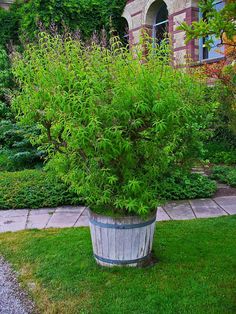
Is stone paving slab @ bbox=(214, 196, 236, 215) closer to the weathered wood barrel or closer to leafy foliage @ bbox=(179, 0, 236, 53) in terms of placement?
the weathered wood barrel

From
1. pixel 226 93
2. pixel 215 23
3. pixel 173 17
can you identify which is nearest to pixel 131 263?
pixel 215 23

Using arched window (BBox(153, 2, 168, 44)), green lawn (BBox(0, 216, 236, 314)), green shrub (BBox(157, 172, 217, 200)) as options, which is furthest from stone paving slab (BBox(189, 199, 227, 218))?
arched window (BBox(153, 2, 168, 44))

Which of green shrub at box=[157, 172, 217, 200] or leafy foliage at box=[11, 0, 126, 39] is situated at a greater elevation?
leafy foliage at box=[11, 0, 126, 39]

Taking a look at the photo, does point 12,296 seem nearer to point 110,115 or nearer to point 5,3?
point 110,115

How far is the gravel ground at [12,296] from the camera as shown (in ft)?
9.30

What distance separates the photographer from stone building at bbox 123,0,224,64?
10.1 metres

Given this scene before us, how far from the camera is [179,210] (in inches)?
200

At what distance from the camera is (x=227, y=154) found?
8125mm

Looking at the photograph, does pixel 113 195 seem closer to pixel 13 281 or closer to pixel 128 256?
pixel 128 256

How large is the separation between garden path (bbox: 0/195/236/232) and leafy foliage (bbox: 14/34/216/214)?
153 centimetres

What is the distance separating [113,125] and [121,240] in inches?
42.3

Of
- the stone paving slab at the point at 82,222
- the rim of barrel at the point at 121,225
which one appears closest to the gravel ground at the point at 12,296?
the rim of barrel at the point at 121,225

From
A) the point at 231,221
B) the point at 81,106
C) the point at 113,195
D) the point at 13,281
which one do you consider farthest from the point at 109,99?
the point at 231,221

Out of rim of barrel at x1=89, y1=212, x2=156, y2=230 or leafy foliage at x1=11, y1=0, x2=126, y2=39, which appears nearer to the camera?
rim of barrel at x1=89, y1=212, x2=156, y2=230
